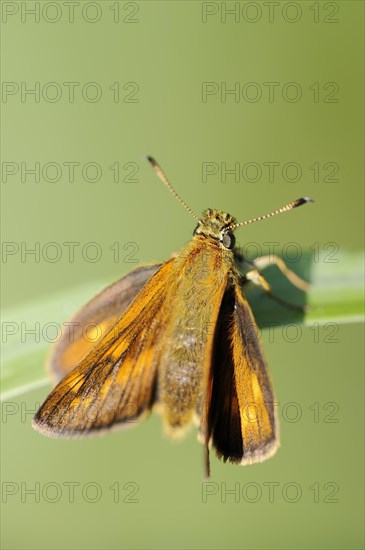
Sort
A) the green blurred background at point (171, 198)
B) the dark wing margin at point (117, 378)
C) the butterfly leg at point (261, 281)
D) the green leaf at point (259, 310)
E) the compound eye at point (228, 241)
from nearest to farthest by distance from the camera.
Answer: the dark wing margin at point (117, 378), the green leaf at point (259, 310), the compound eye at point (228, 241), the butterfly leg at point (261, 281), the green blurred background at point (171, 198)

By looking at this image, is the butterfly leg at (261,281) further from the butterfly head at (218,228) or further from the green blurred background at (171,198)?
the green blurred background at (171,198)

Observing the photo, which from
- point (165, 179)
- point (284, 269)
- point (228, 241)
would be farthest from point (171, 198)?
point (228, 241)

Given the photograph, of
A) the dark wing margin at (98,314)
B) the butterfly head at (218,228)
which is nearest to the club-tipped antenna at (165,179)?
the butterfly head at (218,228)

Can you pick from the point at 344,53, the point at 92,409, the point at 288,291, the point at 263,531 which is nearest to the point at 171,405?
the point at 92,409

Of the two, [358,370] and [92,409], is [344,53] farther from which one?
[92,409]

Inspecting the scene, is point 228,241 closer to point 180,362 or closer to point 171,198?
point 180,362

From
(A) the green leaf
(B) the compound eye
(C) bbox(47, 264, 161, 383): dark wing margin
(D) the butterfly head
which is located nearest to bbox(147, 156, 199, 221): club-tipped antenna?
(D) the butterfly head

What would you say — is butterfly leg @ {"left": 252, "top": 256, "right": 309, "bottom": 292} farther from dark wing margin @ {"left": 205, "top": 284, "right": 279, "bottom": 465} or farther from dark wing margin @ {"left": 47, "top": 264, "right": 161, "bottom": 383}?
dark wing margin @ {"left": 47, "top": 264, "right": 161, "bottom": 383}
